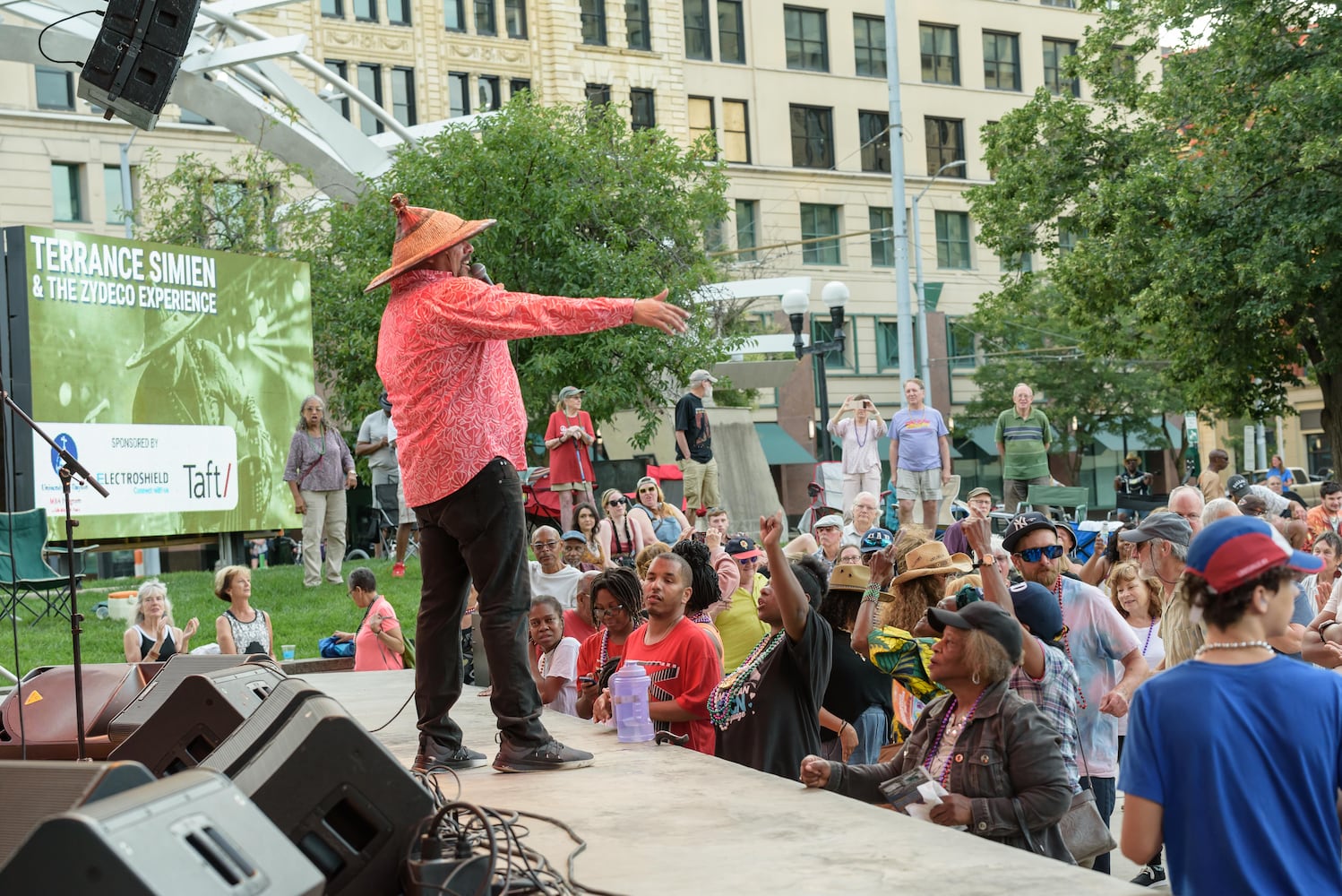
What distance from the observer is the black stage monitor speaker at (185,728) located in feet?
16.3

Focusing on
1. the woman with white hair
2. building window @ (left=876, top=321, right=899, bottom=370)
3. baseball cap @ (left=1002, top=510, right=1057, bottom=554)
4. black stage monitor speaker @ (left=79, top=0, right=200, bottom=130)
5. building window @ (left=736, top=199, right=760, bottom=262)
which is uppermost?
building window @ (left=736, top=199, right=760, bottom=262)

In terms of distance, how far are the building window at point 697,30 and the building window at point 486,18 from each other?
22.2 ft

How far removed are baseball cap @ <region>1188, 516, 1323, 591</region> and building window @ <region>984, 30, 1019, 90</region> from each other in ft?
173

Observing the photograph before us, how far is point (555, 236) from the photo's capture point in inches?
1021

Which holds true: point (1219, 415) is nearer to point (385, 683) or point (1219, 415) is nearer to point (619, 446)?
point (619, 446)

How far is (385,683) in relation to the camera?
30.0 ft

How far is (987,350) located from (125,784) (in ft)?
160

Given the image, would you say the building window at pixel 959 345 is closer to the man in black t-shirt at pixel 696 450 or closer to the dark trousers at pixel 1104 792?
the man in black t-shirt at pixel 696 450

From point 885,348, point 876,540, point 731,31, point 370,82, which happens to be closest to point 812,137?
point 731,31

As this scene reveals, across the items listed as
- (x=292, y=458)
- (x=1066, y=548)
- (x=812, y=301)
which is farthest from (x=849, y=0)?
(x=1066, y=548)

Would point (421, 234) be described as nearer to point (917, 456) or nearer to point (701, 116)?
point (917, 456)

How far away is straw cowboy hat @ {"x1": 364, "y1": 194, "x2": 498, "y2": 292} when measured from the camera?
18.4 ft

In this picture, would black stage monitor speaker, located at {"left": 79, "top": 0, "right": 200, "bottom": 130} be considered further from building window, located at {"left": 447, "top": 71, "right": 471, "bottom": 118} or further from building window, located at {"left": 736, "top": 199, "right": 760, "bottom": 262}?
building window, located at {"left": 736, "top": 199, "right": 760, "bottom": 262}

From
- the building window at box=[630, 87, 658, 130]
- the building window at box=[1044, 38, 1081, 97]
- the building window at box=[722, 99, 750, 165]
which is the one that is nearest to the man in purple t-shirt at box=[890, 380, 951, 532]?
the building window at box=[630, 87, 658, 130]
